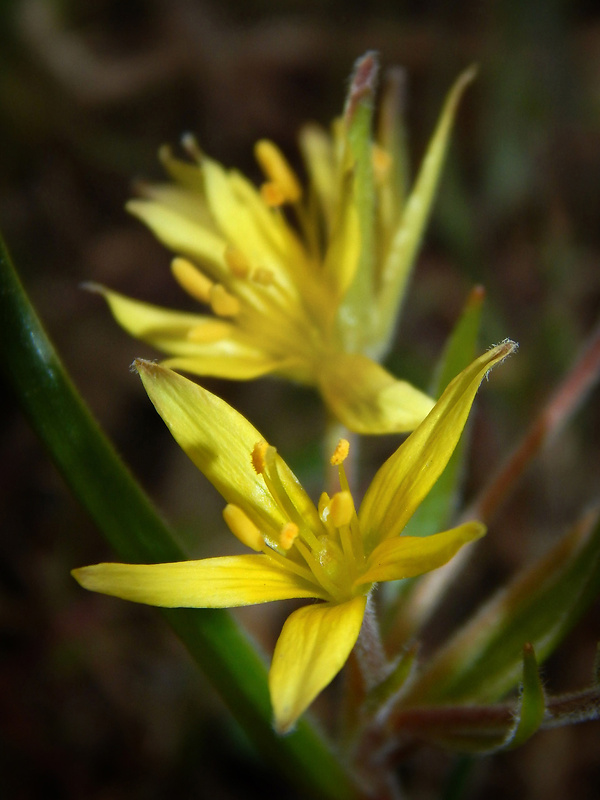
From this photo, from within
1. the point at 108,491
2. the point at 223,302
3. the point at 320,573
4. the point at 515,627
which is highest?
the point at 223,302

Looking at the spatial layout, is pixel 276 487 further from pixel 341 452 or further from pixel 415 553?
pixel 415 553

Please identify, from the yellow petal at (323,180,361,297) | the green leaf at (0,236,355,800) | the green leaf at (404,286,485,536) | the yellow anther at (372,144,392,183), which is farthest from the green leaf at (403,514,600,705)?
the yellow anther at (372,144,392,183)

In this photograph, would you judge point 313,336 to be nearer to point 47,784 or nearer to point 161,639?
point 161,639

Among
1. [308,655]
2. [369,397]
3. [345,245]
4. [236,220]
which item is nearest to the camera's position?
[308,655]

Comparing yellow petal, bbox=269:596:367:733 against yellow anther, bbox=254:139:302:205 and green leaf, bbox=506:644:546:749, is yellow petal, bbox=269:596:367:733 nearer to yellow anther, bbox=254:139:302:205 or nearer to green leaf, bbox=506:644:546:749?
green leaf, bbox=506:644:546:749

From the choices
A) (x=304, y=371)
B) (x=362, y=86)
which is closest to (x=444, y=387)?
(x=304, y=371)

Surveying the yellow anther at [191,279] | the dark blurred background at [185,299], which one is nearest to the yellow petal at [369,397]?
the yellow anther at [191,279]
